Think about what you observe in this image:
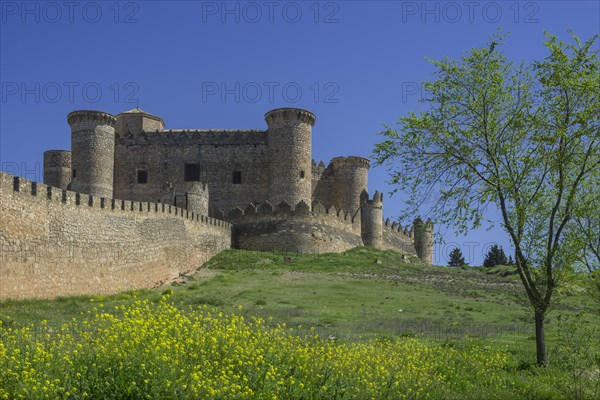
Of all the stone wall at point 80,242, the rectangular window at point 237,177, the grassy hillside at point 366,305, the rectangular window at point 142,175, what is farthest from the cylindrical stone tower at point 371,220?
the stone wall at point 80,242

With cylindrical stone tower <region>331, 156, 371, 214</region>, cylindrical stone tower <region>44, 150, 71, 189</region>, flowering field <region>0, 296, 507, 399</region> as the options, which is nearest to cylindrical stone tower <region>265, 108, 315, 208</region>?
cylindrical stone tower <region>331, 156, 371, 214</region>

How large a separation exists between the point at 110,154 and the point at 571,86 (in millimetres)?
37403

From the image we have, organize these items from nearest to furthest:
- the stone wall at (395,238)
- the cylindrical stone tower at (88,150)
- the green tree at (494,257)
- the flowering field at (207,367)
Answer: the flowering field at (207,367) → the cylindrical stone tower at (88,150) → the stone wall at (395,238) → the green tree at (494,257)

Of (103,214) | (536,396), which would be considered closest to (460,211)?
(536,396)

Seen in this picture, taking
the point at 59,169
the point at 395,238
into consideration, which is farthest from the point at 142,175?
the point at 395,238

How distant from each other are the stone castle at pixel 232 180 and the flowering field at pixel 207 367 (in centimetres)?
2230

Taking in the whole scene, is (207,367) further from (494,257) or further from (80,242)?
(494,257)

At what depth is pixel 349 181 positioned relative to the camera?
5225 cm

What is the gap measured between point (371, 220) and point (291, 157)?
8.21 meters

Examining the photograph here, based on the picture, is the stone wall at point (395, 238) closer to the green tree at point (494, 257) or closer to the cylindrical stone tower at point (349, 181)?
the cylindrical stone tower at point (349, 181)

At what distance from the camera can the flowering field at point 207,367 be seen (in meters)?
9.94

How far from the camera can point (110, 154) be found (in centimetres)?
4722

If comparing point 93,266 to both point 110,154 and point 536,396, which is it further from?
point 110,154

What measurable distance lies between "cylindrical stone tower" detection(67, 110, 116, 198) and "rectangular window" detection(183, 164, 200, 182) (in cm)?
581
